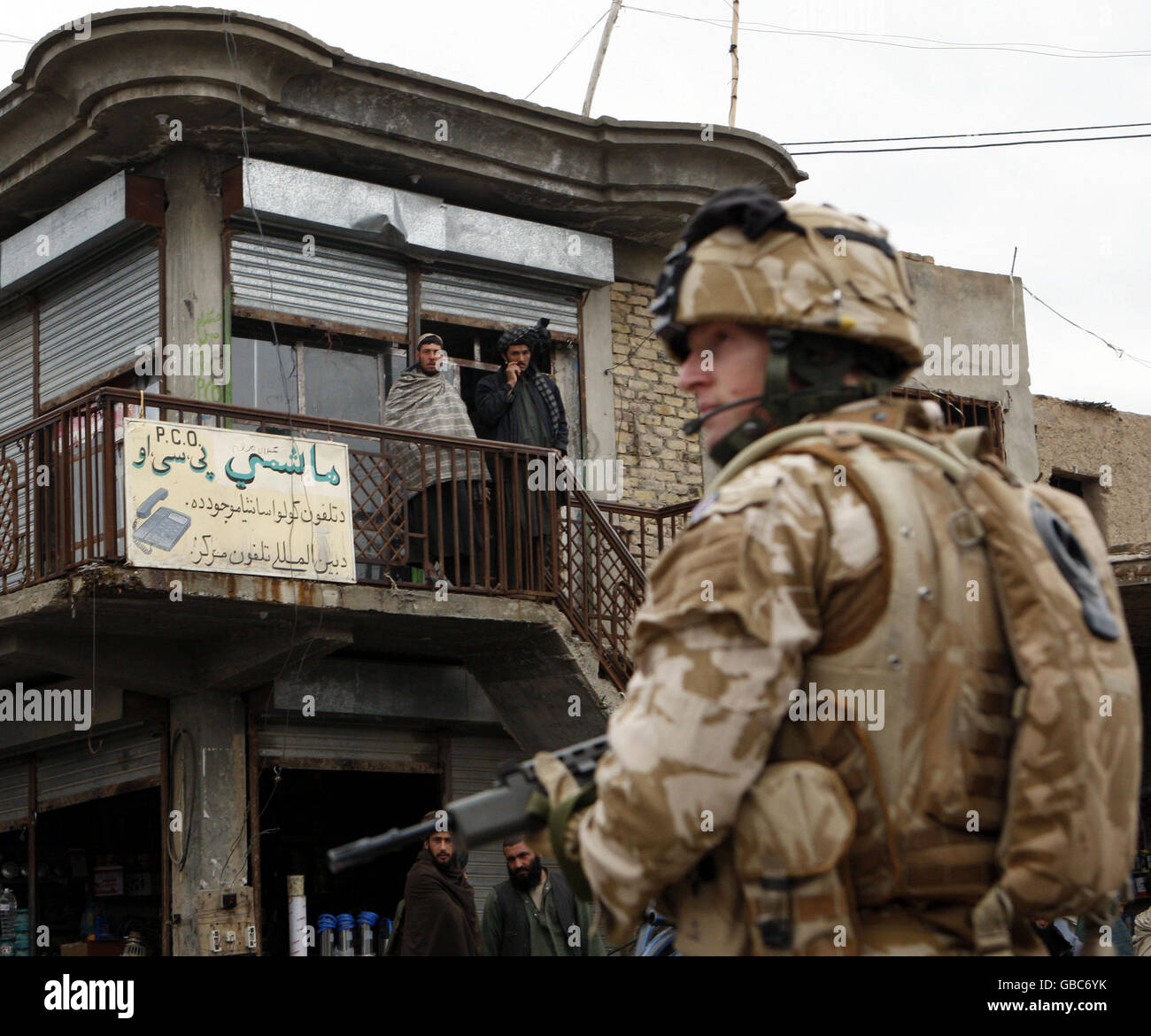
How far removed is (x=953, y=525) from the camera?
2578mm

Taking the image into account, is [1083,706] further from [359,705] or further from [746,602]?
[359,705]

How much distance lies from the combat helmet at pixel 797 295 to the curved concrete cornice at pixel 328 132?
9570 millimetres

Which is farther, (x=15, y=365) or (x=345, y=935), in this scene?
(x=15, y=365)

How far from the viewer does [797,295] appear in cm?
274

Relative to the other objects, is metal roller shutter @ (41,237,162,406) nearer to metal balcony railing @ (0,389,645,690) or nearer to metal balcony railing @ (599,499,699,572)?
metal balcony railing @ (0,389,645,690)

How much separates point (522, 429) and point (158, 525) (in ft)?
10.2

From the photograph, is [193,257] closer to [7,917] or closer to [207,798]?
[207,798]

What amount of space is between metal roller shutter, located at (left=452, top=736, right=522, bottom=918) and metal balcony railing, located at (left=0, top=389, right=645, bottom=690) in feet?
5.31

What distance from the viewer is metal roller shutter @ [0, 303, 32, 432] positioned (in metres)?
14.3

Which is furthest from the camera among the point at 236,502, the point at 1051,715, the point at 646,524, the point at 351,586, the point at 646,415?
the point at 646,415

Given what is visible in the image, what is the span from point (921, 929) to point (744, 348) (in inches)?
37.2

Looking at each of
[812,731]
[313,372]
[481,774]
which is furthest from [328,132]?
[812,731]

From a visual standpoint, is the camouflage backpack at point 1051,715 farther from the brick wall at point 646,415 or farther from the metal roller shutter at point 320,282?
the brick wall at point 646,415

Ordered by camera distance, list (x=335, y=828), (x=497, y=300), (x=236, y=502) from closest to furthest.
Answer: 1. (x=236, y=502)
2. (x=497, y=300)
3. (x=335, y=828)
